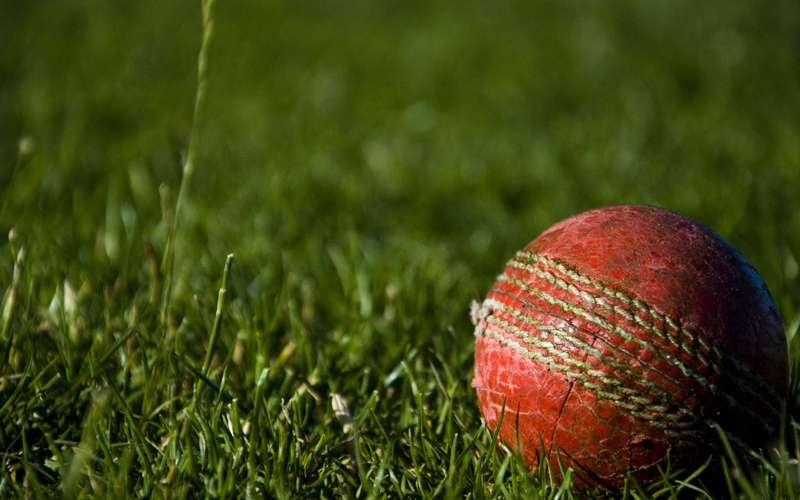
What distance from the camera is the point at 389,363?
2.34 metres

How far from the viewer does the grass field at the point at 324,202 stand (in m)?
1.83

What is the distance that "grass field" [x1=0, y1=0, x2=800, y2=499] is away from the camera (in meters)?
1.83

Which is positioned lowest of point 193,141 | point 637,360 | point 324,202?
point 324,202

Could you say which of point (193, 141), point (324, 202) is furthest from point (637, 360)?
point (324, 202)

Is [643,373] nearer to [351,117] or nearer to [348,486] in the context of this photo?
[348,486]

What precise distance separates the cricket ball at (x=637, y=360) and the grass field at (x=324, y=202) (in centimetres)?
10

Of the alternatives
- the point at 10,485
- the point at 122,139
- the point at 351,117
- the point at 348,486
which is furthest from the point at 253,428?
the point at 351,117

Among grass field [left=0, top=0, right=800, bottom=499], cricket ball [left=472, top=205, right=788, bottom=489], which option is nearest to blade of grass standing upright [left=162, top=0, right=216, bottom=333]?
grass field [left=0, top=0, right=800, bottom=499]

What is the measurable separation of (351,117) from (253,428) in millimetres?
3364

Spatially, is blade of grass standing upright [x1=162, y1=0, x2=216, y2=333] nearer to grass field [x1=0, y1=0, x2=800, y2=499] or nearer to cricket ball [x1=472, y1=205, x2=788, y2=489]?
grass field [x1=0, y1=0, x2=800, y2=499]

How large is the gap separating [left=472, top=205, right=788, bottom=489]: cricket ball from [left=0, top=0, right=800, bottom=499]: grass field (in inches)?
3.9

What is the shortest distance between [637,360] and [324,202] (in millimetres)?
2328

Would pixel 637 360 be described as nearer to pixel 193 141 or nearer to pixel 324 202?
pixel 193 141

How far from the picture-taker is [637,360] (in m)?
1.63
